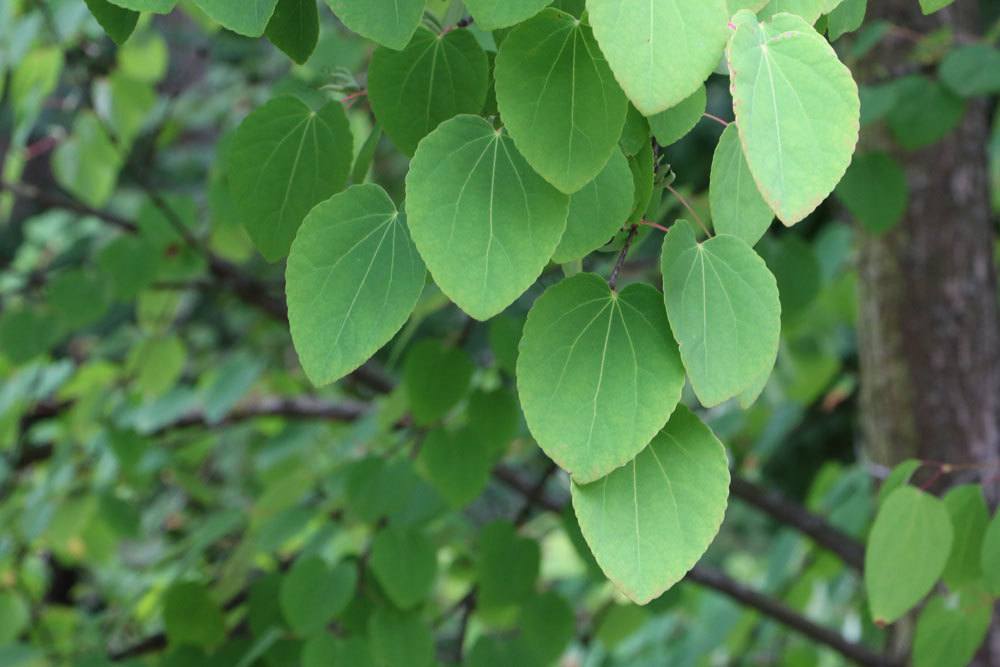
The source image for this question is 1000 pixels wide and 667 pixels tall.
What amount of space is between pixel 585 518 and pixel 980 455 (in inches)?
48.4

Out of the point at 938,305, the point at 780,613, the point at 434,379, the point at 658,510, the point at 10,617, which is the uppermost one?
the point at 658,510

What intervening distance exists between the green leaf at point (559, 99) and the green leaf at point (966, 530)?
1.87 ft

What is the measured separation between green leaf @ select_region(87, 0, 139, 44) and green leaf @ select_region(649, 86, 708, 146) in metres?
0.29

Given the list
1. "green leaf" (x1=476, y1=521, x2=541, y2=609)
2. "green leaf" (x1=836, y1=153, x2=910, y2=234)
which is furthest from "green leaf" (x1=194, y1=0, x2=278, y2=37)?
"green leaf" (x1=836, y1=153, x2=910, y2=234)

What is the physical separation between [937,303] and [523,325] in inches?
44.5

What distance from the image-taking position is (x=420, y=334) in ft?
10.3

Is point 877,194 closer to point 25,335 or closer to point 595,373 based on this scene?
point 595,373

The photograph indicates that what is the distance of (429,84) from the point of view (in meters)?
0.63

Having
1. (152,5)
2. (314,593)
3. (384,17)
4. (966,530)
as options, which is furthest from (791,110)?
(314,593)

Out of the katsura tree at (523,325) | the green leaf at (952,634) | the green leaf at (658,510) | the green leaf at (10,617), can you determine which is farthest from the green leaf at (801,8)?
the green leaf at (10,617)

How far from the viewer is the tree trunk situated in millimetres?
1640

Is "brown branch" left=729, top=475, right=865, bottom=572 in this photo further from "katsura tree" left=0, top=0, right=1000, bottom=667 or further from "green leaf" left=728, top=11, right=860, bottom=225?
"green leaf" left=728, top=11, right=860, bottom=225

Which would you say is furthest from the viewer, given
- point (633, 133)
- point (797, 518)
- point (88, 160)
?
point (88, 160)

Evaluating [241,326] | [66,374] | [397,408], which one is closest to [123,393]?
[66,374]
